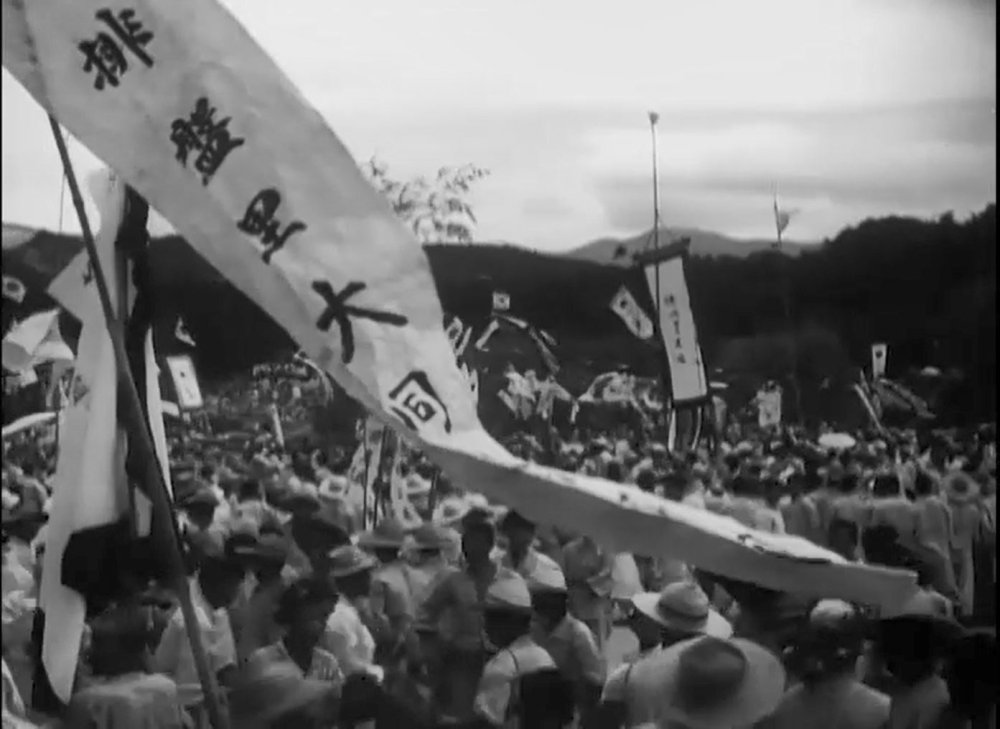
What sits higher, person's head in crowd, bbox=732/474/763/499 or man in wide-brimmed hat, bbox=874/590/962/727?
person's head in crowd, bbox=732/474/763/499

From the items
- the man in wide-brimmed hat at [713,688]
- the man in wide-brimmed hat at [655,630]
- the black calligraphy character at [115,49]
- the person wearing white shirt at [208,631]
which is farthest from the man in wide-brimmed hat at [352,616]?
the black calligraphy character at [115,49]

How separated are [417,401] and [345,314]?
15 cm

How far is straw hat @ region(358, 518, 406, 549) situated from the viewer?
352 centimetres

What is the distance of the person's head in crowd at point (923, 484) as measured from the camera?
381 centimetres

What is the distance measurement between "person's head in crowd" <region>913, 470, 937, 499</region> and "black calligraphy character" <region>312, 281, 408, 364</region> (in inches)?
93.3

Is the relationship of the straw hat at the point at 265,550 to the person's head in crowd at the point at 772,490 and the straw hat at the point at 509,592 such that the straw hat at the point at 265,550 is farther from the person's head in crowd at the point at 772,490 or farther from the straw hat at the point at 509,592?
the person's head in crowd at the point at 772,490

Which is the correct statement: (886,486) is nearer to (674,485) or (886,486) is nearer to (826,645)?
(674,485)

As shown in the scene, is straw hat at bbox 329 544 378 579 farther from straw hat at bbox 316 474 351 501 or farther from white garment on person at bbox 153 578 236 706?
straw hat at bbox 316 474 351 501

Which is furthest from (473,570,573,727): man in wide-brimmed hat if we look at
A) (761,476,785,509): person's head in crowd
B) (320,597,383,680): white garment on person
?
(761,476,785,509): person's head in crowd

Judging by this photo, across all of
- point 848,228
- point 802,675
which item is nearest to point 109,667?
point 802,675

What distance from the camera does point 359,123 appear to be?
10.7 ft

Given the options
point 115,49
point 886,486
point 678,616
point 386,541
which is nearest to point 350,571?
point 386,541

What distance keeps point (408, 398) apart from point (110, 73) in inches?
25.2

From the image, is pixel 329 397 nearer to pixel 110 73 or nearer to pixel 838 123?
pixel 838 123
